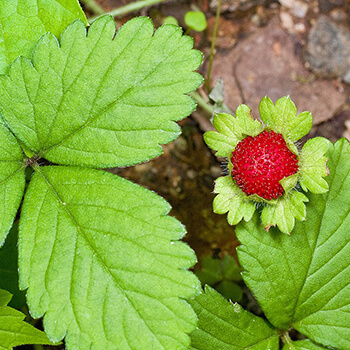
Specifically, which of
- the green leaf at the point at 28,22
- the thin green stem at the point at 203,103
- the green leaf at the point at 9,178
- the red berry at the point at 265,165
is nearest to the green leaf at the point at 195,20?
the thin green stem at the point at 203,103

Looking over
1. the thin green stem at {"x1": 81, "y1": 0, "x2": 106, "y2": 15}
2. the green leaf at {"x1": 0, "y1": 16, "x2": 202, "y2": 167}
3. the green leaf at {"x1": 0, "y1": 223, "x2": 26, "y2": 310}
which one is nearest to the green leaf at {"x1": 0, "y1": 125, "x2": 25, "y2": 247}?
the green leaf at {"x1": 0, "y1": 16, "x2": 202, "y2": 167}

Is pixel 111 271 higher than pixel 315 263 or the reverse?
Answer: higher

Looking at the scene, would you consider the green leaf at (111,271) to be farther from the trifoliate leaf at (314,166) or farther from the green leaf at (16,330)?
the trifoliate leaf at (314,166)

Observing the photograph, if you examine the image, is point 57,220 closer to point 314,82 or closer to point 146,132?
point 146,132

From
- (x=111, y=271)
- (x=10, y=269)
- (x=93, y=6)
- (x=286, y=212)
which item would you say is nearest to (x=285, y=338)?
(x=286, y=212)

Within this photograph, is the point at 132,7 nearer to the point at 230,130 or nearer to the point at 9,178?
the point at 230,130

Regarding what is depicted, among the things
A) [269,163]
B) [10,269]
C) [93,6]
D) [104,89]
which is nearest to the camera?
[104,89]

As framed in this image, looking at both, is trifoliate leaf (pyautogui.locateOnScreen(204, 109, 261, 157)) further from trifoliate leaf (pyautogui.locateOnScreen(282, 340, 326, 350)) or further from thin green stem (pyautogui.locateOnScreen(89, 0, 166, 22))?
thin green stem (pyautogui.locateOnScreen(89, 0, 166, 22))
